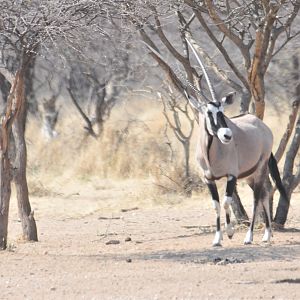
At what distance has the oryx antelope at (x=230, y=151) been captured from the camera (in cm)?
1179

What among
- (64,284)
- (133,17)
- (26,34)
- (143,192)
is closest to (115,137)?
→ (143,192)

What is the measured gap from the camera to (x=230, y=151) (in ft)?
39.7

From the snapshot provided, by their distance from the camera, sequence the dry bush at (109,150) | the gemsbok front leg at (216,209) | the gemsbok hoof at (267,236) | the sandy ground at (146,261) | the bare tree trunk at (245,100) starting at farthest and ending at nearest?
the dry bush at (109,150) → the bare tree trunk at (245,100) → the gemsbok hoof at (267,236) → the gemsbok front leg at (216,209) → the sandy ground at (146,261)

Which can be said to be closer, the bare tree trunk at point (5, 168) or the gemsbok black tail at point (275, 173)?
the bare tree trunk at point (5, 168)

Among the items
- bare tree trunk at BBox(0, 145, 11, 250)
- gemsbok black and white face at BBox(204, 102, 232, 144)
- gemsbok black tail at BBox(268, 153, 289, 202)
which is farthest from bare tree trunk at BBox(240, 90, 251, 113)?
bare tree trunk at BBox(0, 145, 11, 250)

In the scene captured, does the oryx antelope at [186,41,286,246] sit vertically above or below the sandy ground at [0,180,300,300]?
above

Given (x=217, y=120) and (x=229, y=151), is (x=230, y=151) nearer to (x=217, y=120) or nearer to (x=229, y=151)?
(x=229, y=151)

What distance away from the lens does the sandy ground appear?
834cm

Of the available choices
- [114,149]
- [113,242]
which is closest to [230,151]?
[113,242]

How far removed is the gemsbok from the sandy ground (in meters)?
0.57

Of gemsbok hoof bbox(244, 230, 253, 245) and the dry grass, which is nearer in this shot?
gemsbok hoof bbox(244, 230, 253, 245)

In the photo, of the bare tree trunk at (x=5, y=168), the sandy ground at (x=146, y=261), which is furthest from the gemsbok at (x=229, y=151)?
the bare tree trunk at (x=5, y=168)

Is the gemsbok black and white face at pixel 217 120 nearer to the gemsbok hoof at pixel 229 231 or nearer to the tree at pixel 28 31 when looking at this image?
the gemsbok hoof at pixel 229 231

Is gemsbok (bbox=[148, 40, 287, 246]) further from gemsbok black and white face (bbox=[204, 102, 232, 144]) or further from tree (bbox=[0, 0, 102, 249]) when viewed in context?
tree (bbox=[0, 0, 102, 249])
